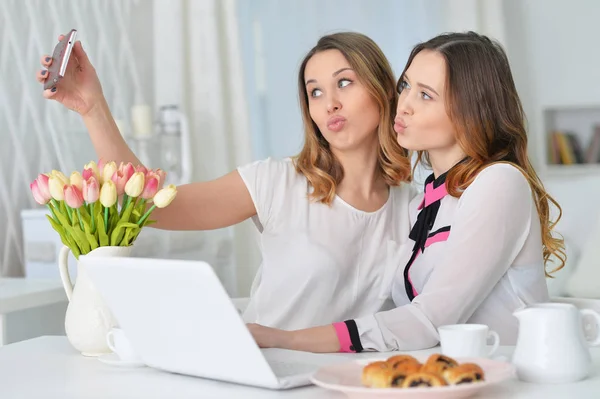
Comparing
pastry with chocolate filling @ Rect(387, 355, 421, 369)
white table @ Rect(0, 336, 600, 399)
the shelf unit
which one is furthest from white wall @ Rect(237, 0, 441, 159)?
pastry with chocolate filling @ Rect(387, 355, 421, 369)

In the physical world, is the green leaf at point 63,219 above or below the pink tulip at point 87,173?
below

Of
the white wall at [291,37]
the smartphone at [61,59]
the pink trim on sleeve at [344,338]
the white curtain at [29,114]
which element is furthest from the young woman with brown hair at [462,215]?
the white wall at [291,37]

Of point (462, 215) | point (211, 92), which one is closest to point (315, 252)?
point (462, 215)

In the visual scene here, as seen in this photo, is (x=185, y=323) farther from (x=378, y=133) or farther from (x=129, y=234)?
(x=378, y=133)

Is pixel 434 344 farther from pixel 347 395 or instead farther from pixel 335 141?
pixel 335 141

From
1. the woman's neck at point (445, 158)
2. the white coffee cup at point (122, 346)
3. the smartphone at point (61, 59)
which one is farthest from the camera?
the woman's neck at point (445, 158)

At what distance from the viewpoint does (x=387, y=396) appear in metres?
0.90

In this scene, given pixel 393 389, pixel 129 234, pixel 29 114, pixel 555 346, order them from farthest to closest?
pixel 29 114
pixel 129 234
pixel 555 346
pixel 393 389

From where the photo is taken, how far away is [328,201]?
1.78 metres

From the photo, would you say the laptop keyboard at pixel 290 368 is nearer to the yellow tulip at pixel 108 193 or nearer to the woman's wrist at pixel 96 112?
the yellow tulip at pixel 108 193

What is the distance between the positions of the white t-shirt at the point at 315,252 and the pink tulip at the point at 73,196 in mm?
622

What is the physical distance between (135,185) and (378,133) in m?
0.71

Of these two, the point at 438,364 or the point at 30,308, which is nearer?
the point at 438,364

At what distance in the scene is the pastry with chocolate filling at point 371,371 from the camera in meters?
0.91
